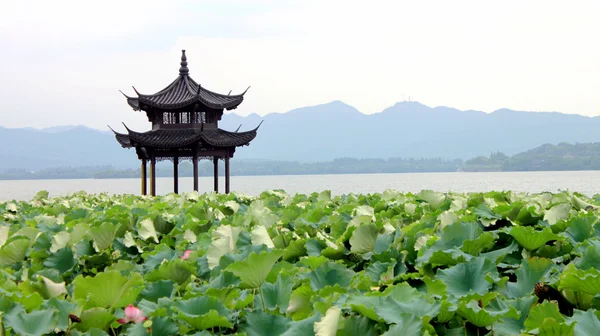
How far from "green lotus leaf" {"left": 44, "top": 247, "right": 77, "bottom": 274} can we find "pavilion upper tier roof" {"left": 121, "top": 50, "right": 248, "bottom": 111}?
21.6 meters

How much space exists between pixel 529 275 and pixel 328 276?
21.4 inches

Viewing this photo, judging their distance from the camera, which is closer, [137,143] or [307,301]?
[307,301]

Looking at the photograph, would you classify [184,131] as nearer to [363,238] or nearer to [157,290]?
[363,238]

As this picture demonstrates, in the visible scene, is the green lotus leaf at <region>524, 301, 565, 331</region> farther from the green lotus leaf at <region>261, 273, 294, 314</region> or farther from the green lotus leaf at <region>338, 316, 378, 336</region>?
the green lotus leaf at <region>261, 273, 294, 314</region>

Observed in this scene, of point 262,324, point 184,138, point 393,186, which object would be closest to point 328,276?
point 262,324

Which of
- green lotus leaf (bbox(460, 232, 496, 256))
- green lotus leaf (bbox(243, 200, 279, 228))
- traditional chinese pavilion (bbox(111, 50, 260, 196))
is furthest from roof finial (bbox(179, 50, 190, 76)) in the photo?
green lotus leaf (bbox(460, 232, 496, 256))

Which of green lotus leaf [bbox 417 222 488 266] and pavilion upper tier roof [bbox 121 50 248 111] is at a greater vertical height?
pavilion upper tier roof [bbox 121 50 248 111]

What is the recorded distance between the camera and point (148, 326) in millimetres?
1437

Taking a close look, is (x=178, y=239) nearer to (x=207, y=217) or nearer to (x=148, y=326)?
(x=207, y=217)

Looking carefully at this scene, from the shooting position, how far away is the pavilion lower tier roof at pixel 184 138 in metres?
23.8

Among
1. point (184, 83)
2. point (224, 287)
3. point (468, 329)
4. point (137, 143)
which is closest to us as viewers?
point (468, 329)

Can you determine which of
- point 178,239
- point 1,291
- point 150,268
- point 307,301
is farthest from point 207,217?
point 307,301

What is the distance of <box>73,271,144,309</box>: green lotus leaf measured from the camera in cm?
151

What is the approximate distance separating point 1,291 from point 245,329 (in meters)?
0.74
